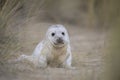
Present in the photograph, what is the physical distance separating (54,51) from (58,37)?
293 millimetres

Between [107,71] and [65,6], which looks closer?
[107,71]

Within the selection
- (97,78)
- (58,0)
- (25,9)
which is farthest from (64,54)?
(58,0)

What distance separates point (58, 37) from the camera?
8.88m

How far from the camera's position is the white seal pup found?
8922 mm

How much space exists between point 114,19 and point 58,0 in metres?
13.3

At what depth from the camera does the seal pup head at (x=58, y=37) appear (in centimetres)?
888

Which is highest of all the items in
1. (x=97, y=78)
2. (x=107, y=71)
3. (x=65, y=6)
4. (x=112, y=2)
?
(x=65, y=6)

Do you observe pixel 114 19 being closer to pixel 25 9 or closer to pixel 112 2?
pixel 112 2

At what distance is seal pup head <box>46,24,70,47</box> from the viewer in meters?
8.88

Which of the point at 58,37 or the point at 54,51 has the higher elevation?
the point at 58,37

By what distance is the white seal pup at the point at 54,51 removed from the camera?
29.3 feet

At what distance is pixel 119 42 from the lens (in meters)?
4.40

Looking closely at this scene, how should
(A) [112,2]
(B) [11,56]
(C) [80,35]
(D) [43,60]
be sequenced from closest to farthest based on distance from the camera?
(A) [112,2] → (B) [11,56] → (D) [43,60] → (C) [80,35]

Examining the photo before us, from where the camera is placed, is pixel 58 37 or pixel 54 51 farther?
pixel 54 51
